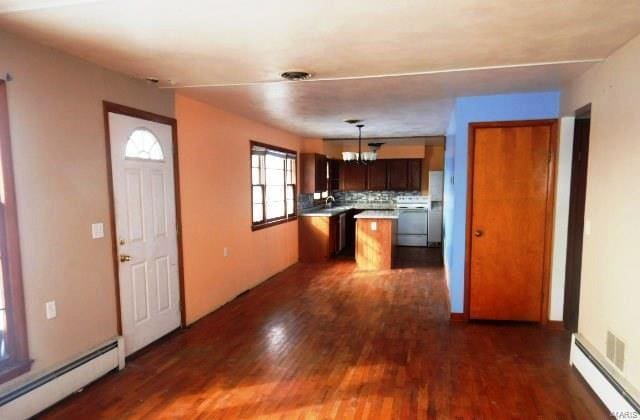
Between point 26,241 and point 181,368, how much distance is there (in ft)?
4.80

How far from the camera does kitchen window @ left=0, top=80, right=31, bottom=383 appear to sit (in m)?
2.24

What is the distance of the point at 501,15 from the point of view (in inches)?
77.5

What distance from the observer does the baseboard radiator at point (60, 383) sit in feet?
7.52

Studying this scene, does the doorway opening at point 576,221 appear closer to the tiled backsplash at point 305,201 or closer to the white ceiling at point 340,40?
the white ceiling at point 340,40

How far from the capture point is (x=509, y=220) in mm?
3887

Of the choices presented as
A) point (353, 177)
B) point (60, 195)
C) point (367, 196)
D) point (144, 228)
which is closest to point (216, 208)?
point (144, 228)

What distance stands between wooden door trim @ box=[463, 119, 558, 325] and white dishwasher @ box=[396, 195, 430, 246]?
4.50 meters

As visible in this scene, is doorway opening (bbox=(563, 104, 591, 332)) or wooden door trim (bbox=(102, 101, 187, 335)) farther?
doorway opening (bbox=(563, 104, 591, 332))

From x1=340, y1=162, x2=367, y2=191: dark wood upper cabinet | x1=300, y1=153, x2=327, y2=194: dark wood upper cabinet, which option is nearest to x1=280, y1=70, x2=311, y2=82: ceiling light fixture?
x1=300, y1=153, x2=327, y2=194: dark wood upper cabinet

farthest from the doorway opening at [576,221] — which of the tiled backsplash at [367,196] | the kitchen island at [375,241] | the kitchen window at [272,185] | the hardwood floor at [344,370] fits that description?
the tiled backsplash at [367,196]

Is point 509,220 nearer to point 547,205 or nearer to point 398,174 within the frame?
point 547,205

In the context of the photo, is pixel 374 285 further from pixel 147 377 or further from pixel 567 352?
pixel 147 377

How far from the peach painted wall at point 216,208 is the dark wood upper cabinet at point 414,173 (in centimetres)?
395

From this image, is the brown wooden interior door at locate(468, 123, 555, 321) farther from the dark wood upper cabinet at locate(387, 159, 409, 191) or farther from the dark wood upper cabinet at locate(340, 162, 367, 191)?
the dark wood upper cabinet at locate(340, 162, 367, 191)
